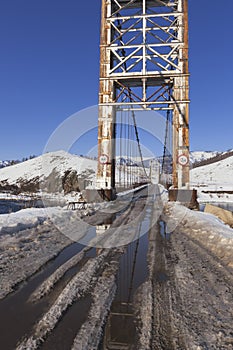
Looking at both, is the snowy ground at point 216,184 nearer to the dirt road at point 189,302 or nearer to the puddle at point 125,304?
the dirt road at point 189,302

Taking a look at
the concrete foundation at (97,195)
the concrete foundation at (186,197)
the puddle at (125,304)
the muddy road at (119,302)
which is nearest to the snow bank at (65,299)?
the muddy road at (119,302)

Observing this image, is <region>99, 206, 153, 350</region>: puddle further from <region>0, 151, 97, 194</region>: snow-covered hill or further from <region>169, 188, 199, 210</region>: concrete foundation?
<region>0, 151, 97, 194</region>: snow-covered hill

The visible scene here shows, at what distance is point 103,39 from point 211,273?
15.1 m

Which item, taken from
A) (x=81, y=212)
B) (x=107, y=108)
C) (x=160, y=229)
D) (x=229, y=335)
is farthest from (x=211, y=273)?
(x=107, y=108)

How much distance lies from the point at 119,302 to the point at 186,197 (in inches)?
427

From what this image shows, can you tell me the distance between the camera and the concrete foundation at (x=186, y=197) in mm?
12891

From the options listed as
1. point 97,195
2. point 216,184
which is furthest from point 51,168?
point 97,195

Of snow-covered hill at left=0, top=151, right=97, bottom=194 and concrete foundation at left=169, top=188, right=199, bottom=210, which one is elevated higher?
snow-covered hill at left=0, top=151, right=97, bottom=194

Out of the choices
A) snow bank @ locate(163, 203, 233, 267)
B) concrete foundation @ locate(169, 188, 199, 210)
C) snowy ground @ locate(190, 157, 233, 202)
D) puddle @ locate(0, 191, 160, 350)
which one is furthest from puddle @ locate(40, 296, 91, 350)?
snowy ground @ locate(190, 157, 233, 202)

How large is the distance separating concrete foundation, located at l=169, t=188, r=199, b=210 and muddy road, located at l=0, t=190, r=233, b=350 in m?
7.93

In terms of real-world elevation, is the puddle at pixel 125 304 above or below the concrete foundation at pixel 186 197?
below

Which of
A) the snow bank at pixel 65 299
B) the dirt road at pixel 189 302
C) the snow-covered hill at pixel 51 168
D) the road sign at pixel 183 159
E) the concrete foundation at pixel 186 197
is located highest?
the snow-covered hill at pixel 51 168

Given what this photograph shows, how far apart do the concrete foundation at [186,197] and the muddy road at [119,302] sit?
793 centimetres

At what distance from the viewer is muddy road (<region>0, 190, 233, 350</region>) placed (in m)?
2.25
